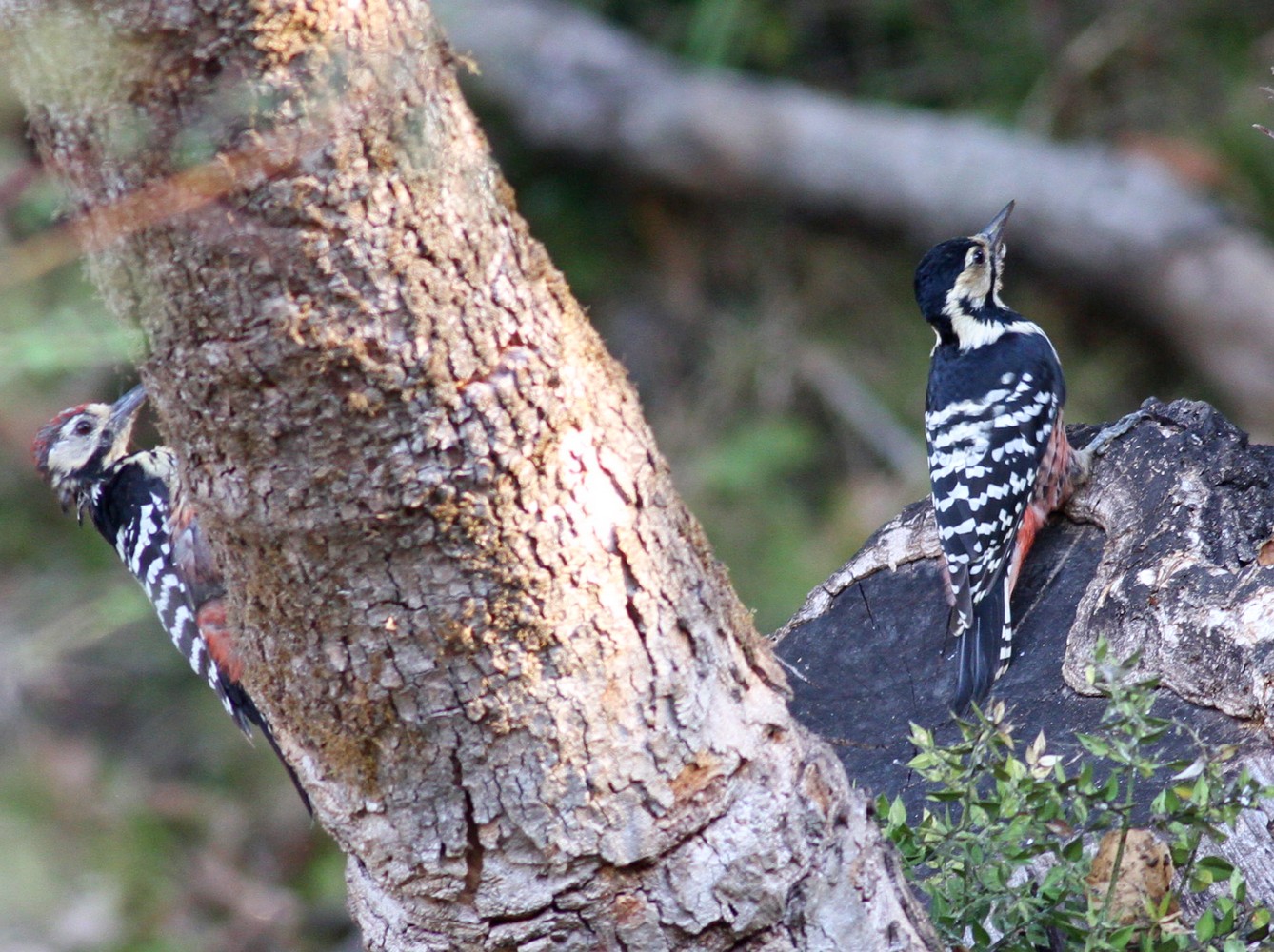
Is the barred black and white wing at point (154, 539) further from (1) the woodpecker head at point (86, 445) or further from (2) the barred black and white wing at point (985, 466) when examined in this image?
(2) the barred black and white wing at point (985, 466)

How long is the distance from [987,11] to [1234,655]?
17.1 feet

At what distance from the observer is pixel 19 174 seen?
4.33ft

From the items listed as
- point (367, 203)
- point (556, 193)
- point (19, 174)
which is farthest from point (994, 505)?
point (556, 193)

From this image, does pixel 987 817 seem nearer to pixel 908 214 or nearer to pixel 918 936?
pixel 918 936

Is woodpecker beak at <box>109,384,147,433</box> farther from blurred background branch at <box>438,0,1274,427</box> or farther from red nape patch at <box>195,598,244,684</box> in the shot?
blurred background branch at <box>438,0,1274,427</box>

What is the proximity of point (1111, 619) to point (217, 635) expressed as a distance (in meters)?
2.10

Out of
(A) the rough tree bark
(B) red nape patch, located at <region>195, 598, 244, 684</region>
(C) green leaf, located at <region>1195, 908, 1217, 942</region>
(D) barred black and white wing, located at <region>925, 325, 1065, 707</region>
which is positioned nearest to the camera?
(A) the rough tree bark

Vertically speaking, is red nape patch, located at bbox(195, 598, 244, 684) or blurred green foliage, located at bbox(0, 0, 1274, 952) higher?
blurred green foliage, located at bbox(0, 0, 1274, 952)

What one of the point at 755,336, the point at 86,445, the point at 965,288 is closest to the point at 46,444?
the point at 86,445

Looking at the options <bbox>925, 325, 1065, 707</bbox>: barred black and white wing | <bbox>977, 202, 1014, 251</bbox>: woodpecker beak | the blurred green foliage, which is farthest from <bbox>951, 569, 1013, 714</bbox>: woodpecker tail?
the blurred green foliage

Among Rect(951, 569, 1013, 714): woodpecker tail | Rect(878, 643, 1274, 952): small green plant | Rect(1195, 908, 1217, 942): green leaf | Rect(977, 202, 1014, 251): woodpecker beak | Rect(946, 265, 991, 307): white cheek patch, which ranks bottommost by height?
Rect(1195, 908, 1217, 942): green leaf

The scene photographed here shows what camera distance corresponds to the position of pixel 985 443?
3.67m

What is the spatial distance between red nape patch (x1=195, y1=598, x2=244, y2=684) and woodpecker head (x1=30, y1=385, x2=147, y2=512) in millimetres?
599

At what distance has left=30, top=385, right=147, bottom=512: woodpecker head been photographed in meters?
3.86
